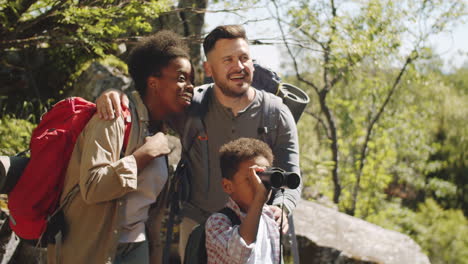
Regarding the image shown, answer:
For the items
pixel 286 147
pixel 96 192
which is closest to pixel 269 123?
pixel 286 147

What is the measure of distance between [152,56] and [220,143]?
0.70 meters

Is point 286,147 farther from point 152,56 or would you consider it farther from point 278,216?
point 152,56

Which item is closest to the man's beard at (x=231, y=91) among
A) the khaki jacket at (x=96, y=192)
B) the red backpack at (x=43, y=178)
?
the khaki jacket at (x=96, y=192)

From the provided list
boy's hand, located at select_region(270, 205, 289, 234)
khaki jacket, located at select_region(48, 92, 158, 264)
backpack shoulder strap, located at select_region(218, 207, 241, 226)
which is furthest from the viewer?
boy's hand, located at select_region(270, 205, 289, 234)

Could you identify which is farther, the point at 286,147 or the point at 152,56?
the point at 286,147

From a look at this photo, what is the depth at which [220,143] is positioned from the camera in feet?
9.60

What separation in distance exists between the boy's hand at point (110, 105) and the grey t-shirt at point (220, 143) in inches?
28.2

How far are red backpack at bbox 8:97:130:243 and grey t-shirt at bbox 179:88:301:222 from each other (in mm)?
917

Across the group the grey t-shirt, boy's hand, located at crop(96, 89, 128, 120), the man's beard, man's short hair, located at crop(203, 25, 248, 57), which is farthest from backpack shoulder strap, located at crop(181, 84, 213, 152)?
boy's hand, located at crop(96, 89, 128, 120)

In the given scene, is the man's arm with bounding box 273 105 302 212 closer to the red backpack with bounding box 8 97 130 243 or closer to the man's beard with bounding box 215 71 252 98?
the man's beard with bounding box 215 71 252 98

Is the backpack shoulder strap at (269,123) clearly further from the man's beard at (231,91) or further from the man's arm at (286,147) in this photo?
the man's beard at (231,91)

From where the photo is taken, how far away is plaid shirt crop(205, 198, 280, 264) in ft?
7.16

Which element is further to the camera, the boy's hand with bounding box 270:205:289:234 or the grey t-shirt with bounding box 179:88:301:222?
the grey t-shirt with bounding box 179:88:301:222

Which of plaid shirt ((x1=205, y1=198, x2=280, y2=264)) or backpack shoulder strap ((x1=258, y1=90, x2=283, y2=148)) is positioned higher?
backpack shoulder strap ((x1=258, y1=90, x2=283, y2=148))
